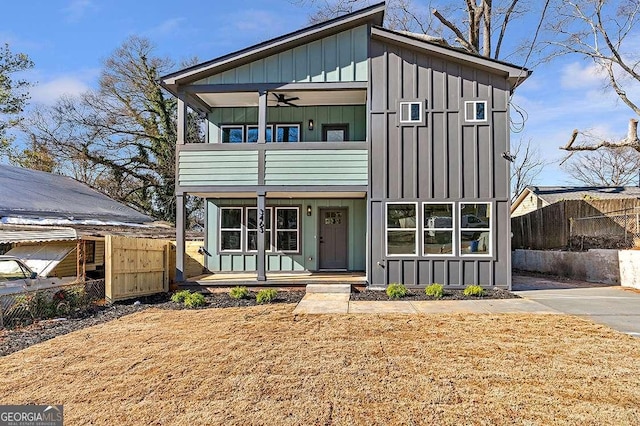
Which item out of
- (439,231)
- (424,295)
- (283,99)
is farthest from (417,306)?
(283,99)

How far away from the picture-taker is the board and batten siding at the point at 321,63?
1070 cm

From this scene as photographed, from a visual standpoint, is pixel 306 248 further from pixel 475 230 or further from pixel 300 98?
pixel 475 230

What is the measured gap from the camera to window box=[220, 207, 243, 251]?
1243 centimetres

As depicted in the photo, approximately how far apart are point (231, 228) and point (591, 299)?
30.6 ft

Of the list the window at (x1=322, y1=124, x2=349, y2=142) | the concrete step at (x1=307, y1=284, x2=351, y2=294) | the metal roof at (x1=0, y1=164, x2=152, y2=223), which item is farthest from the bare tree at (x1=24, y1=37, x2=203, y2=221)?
the concrete step at (x1=307, y1=284, x2=351, y2=294)

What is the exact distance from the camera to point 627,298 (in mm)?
9492

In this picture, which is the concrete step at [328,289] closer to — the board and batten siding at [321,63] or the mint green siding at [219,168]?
the mint green siding at [219,168]

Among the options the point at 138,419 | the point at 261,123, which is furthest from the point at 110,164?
the point at 138,419

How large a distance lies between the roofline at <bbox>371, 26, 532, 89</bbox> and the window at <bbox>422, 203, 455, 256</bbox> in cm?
349

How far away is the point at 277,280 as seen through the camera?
10.7 metres

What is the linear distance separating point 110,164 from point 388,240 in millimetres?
18001

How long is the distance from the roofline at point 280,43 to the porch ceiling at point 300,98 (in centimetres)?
74

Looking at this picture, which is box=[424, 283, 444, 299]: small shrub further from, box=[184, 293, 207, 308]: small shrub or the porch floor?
box=[184, 293, 207, 308]: small shrub

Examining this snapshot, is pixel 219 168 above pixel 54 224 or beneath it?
above
